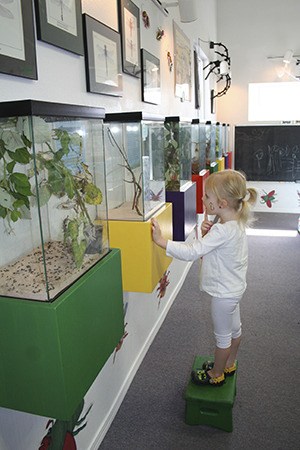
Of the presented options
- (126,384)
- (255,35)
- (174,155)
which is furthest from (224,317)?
(255,35)

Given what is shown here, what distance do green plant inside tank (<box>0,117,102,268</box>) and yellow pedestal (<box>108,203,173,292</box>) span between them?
1.46 ft

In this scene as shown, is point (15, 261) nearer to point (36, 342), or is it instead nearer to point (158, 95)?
point (36, 342)

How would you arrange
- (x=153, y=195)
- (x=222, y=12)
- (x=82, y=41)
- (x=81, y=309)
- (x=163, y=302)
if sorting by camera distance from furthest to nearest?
(x=222, y=12) < (x=163, y=302) < (x=153, y=195) < (x=82, y=41) < (x=81, y=309)

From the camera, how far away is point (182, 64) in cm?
358

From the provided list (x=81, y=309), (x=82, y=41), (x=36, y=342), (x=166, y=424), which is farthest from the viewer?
(x=166, y=424)

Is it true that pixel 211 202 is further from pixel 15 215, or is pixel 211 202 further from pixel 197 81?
pixel 197 81

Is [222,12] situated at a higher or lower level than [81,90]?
higher

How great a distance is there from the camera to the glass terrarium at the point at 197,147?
10.1 feet

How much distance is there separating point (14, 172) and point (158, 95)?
191 cm

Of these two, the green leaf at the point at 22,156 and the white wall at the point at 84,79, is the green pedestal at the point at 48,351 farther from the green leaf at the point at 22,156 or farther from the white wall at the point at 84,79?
the white wall at the point at 84,79

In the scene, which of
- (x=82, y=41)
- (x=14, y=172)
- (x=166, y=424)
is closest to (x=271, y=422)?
(x=166, y=424)

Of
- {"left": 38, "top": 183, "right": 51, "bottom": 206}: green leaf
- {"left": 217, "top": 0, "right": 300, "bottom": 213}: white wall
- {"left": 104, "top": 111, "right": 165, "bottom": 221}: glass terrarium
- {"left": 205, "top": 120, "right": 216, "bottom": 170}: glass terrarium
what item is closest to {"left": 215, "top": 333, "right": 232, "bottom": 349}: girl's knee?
{"left": 104, "top": 111, "right": 165, "bottom": 221}: glass terrarium

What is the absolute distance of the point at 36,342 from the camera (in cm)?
105

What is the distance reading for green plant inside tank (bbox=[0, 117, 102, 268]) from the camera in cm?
103
